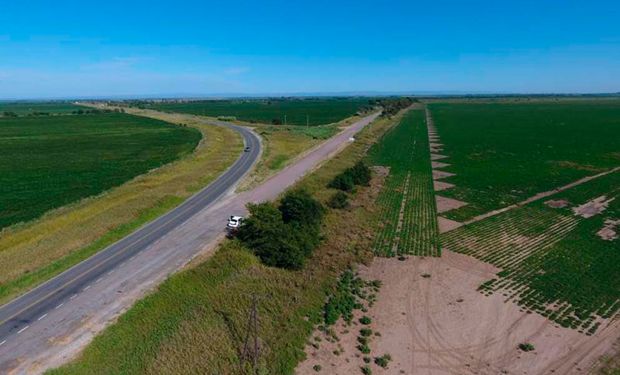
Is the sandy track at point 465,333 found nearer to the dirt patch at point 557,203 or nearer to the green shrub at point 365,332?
the green shrub at point 365,332

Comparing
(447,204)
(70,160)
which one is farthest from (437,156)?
(70,160)

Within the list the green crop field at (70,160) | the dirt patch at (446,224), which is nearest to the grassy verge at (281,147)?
the green crop field at (70,160)

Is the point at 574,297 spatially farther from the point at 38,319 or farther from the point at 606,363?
the point at 38,319

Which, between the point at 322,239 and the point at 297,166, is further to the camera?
the point at 297,166

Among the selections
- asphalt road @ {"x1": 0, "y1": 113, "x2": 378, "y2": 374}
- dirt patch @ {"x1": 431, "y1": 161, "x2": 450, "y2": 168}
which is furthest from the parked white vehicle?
dirt patch @ {"x1": 431, "y1": 161, "x2": 450, "y2": 168}

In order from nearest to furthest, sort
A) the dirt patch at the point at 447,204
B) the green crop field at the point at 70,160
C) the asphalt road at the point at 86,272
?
the asphalt road at the point at 86,272 → the dirt patch at the point at 447,204 → the green crop field at the point at 70,160

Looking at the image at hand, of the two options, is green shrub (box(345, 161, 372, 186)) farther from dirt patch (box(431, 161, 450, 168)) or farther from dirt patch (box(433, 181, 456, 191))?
dirt patch (box(431, 161, 450, 168))

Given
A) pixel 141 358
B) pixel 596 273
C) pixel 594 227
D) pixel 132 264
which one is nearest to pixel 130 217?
pixel 132 264

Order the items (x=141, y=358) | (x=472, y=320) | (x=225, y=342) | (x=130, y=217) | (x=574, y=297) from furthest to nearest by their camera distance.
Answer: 1. (x=130, y=217)
2. (x=574, y=297)
3. (x=472, y=320)
4. (x=225, y=342)
5. (x=141, y=358)
